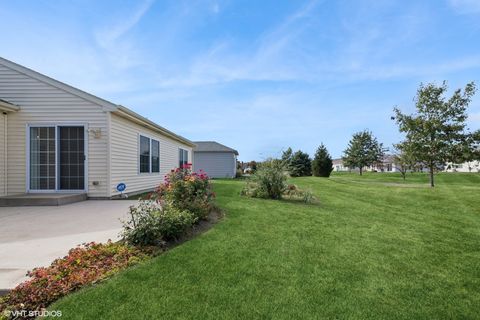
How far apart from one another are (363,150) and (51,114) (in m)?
35.1

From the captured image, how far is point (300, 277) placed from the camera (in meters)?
2.97

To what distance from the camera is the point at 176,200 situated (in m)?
5.53

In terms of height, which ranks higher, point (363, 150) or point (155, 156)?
point (363, 150)

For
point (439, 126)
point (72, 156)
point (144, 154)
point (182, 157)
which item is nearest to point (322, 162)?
point (439, 126)

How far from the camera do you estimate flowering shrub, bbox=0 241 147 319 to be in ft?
7.84

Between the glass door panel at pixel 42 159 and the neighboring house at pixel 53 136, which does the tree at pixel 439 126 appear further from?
the glass door panel at pixel 42 159

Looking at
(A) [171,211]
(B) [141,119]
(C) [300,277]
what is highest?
(B) [141,119]

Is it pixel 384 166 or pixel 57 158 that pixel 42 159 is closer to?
pixel 57 158

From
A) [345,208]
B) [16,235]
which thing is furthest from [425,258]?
[16,235]

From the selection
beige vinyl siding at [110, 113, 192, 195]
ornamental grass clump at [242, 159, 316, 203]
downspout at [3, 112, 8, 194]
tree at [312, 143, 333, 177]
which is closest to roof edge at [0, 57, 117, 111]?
beige vinyl siding at [110, 113, 192, 195]

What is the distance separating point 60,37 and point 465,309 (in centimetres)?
1236

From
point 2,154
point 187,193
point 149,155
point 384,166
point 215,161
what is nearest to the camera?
point 187,193

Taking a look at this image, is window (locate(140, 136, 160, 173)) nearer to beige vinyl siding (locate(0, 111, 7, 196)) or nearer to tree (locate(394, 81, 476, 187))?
beige vinyl siding (locate(0, 111, 7, 196))

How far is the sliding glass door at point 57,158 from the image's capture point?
27.8 ft
